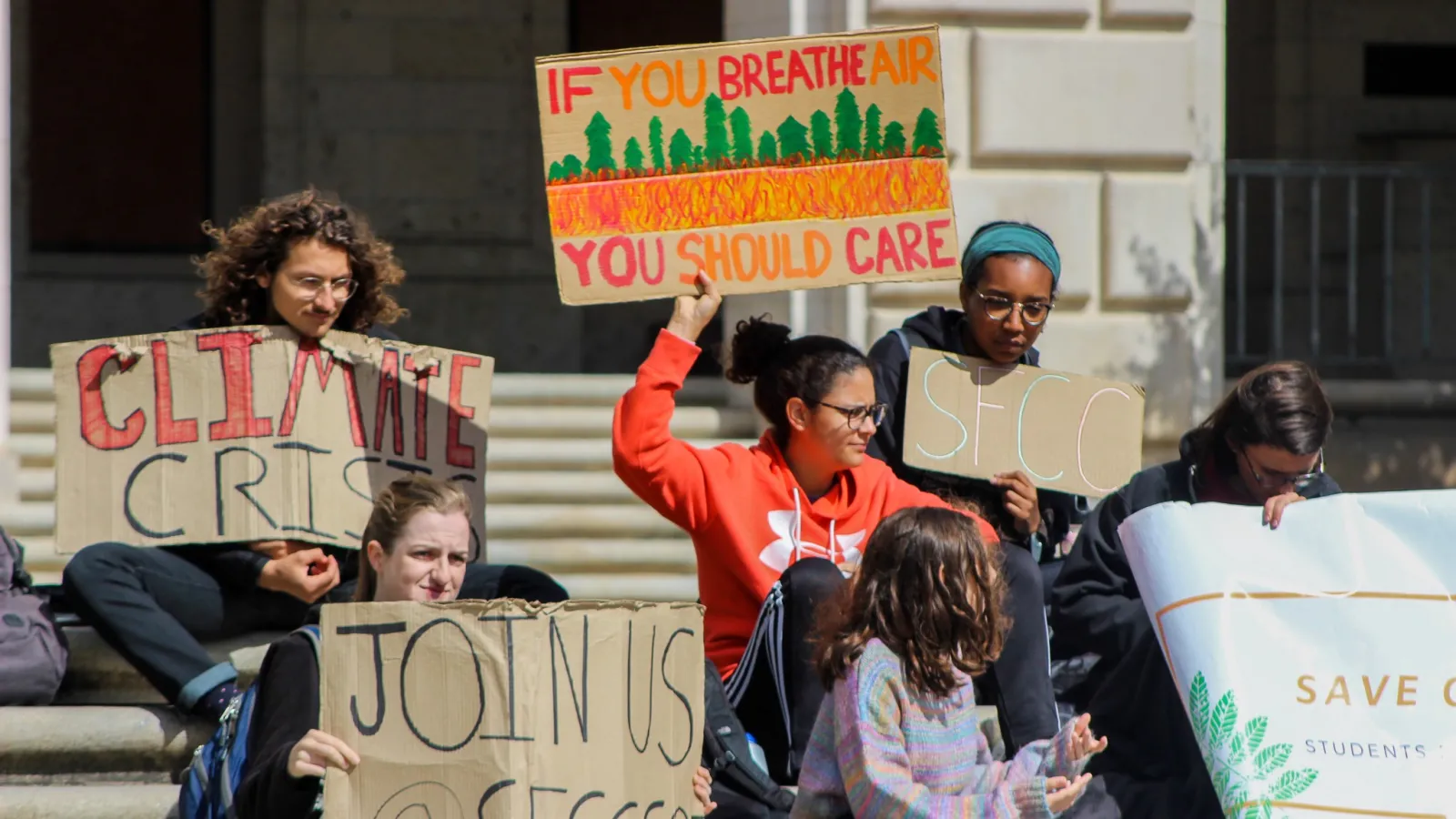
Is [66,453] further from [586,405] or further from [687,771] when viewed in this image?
[586,405]

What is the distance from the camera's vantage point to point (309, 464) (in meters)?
4.85

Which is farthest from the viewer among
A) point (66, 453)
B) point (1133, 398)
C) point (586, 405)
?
point (586, 405)

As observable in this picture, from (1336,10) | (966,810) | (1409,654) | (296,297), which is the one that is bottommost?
(966,810)

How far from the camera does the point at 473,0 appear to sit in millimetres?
10945

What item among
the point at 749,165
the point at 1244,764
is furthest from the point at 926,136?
the point at 1244,764

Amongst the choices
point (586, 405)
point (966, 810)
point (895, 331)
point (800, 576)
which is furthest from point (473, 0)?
point (966, 810)

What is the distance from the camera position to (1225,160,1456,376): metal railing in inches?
394

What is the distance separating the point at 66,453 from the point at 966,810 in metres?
2.54

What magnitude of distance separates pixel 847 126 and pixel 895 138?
139 millimetres

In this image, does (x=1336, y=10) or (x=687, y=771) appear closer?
(x=687, y=771)

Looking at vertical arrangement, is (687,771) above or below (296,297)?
below

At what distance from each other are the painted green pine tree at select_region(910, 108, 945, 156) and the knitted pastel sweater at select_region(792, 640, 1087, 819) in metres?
1.75

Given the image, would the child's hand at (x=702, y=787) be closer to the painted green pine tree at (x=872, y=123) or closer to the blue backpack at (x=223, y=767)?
the blue backpack at (x=223, y=767)

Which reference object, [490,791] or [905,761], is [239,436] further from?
[905,761]
